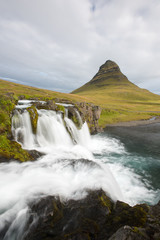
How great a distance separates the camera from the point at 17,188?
7.62m

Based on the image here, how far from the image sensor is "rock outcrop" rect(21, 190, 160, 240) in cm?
443

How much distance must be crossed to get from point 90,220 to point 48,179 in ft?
13.8

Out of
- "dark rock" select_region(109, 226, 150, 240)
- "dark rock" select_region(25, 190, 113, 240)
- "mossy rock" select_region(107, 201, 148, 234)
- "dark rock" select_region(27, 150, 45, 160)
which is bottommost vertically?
"dark rock" select_region(27, 150, 45, 160)

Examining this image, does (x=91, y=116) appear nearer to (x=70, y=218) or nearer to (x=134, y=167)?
(x=134, y=167)

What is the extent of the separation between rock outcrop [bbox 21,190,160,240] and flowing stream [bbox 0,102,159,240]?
0.66 m

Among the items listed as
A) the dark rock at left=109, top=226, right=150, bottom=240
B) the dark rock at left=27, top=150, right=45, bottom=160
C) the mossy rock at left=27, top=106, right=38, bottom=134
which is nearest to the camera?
the dark rock at left=109, top=226, right=150, bottom=240

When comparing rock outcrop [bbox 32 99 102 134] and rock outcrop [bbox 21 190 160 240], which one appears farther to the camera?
rock outcrop [bbox 32 99 102 134]

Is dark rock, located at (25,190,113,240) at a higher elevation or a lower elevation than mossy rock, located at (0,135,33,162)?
higher

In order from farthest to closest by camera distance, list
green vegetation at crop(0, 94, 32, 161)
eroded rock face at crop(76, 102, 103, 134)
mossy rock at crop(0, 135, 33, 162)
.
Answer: eroded rock face at crop(76, 102, 103, 134) → green vegetation at crop(0, 94, 32, 161) → mossy rock at crop(0, 135, 33, 162)

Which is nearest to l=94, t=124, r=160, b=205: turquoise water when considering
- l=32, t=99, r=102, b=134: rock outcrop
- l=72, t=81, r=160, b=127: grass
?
l=32, t=99, r=102, b=134: rock outcrop

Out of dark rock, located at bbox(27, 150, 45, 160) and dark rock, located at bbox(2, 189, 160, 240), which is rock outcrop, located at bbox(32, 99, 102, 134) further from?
dark rock, located at bbox(2, 189, 160, 240)

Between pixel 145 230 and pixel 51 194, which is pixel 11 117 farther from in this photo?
pixel 145 230

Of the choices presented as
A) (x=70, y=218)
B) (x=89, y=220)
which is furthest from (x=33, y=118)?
(x=89, y=220)

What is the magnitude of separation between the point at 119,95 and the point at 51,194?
613 ft
